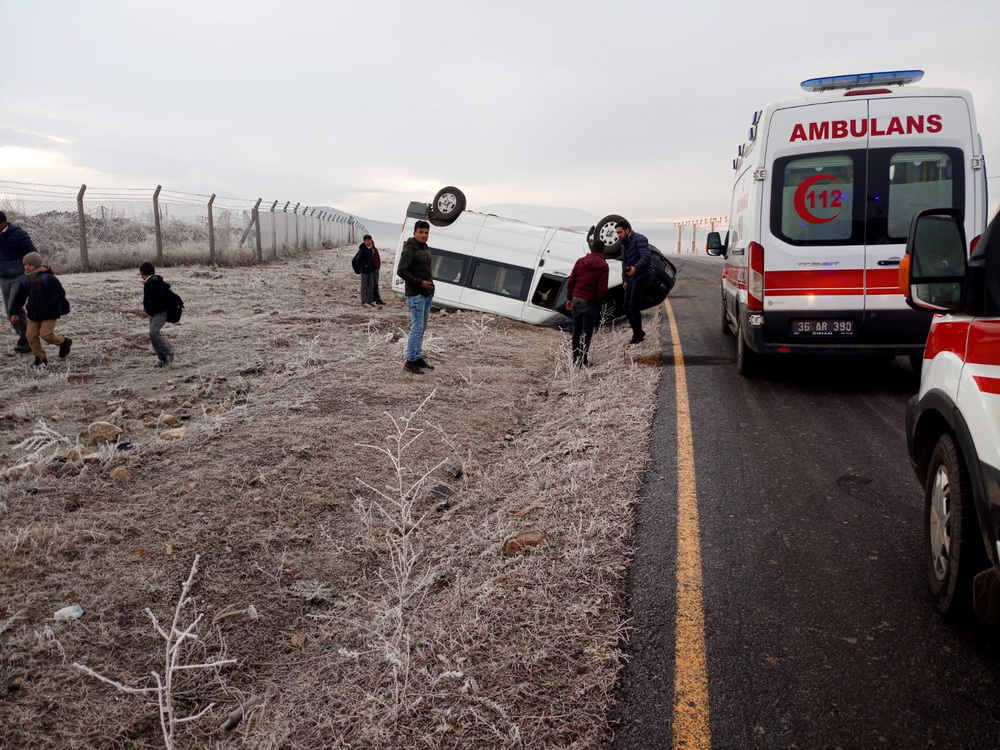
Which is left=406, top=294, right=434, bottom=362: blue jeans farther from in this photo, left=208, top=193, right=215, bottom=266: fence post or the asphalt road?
left=208, top=193, right=215, bottom=266: fence post

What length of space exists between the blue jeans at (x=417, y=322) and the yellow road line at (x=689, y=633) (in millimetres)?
4251

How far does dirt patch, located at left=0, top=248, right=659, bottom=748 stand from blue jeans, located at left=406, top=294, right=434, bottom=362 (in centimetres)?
32

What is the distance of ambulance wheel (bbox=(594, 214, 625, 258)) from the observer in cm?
1312

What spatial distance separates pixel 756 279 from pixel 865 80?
7.16 ft

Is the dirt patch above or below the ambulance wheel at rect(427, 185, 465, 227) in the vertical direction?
below

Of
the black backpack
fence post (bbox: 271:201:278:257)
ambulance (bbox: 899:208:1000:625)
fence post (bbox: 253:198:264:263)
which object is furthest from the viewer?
fence post (bbox: 271:201:278:257)

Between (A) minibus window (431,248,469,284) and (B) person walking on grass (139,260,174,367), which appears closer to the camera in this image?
(B) person walking on grass (139,260,174,367)

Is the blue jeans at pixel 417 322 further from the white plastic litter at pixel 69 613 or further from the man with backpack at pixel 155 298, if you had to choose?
the white plastic litter at pixel 69 613

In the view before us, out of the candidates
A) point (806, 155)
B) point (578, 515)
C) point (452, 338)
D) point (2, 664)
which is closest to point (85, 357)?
point (452, 338)

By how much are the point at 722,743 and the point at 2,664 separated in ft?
10.4

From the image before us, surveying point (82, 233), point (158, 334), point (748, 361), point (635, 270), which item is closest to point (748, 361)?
point (748, 361)

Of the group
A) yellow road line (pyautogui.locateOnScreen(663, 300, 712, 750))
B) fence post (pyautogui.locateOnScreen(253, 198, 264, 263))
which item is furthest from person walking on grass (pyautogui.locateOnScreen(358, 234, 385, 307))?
yellow road line (pyautogui.locateOnScreen(663, 300, 712, 750))

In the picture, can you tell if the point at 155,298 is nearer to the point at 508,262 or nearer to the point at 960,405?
the point at 508,262

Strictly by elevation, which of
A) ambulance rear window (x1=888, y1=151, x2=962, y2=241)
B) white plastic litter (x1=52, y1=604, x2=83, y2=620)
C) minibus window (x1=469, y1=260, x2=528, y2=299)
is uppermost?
ambulance rear window (x1=888, y1=151, x2=962, y2=241)
